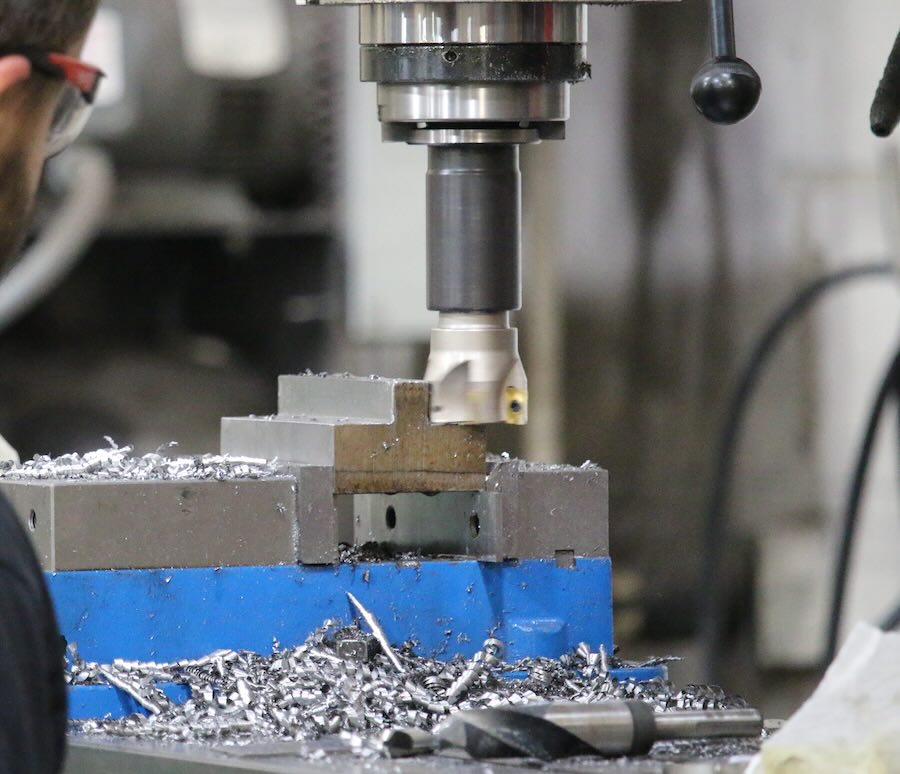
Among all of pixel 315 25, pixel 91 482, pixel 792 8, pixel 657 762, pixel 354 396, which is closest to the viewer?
pixel 657 762

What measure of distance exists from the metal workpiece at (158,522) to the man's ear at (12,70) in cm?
36

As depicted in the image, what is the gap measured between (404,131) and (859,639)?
0.53 metres

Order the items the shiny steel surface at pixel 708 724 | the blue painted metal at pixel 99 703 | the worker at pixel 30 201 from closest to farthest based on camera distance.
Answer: the worker at pixel 30 201 → the shiny steel surface at pixel 708 724 → the blue painted metal at pixel 99 703

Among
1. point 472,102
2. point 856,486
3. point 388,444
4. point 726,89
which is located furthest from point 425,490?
point 856,486

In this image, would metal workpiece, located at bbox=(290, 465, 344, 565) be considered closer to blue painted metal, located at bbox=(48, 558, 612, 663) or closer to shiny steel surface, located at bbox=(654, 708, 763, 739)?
blue painted metal, located at bbox=(48, 558, 612, 663)

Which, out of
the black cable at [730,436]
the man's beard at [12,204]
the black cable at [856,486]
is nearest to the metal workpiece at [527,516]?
the man's beard at [12,204]

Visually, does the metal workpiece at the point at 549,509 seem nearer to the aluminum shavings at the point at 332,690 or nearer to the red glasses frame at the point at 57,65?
the aluminum shavings at the point at 332,690

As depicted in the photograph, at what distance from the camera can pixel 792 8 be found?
292 centimetres

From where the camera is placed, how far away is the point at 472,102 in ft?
4.23

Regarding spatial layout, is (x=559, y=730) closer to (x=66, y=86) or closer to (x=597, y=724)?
(x=597, y=724)

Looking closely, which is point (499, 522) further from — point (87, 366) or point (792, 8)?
point (87, 366)

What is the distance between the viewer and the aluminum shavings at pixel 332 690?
1148 mm

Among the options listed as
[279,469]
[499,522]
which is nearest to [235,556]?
[279,469]

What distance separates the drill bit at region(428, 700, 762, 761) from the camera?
1044 millimetres
